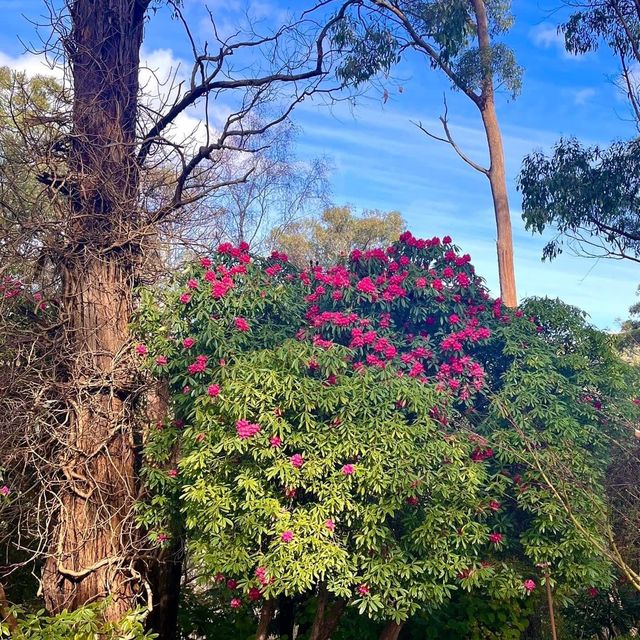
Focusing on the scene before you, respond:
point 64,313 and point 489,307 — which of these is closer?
point 64,313

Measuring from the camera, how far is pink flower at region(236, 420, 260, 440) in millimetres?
4172

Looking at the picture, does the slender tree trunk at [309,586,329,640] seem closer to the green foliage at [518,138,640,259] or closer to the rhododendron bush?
the rhododendron bush

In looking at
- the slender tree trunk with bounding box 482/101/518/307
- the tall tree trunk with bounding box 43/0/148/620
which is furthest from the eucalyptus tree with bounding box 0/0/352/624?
the slender tree trunk with bounding box 482/101/518/307

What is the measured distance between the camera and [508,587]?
4.76 metres

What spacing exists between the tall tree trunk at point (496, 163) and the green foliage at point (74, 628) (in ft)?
23.8

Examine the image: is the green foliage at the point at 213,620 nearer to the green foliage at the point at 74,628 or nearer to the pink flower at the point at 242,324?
the green foliage at the point at 74,628

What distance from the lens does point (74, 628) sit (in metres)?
4.03

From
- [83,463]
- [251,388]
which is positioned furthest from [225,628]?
[251,388]

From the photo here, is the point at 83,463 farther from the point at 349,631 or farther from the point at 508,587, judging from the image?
the point at 508,587

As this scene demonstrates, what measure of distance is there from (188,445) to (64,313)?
1.76 metres

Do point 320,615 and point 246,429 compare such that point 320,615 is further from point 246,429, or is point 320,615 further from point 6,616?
point 6,616

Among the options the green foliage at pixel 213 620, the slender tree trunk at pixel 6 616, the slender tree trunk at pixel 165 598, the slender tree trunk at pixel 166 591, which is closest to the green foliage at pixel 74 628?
the slender tree trunk at pixel 6 616

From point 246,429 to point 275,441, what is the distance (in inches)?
7.8

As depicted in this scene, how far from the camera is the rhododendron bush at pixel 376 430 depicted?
4.23 meters
